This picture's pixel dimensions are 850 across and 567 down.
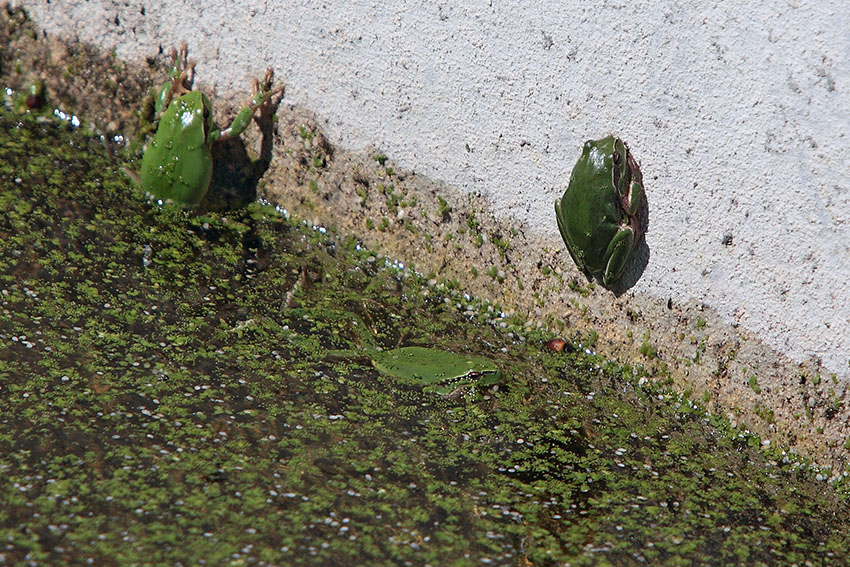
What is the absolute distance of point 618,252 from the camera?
239 centimetres

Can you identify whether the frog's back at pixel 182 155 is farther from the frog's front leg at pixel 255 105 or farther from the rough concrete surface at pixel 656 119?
the rough concrete surface at pixel 656 119

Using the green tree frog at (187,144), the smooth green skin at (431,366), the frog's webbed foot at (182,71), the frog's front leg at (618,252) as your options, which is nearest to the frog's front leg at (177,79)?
the frog's webbed foot at (182,71)

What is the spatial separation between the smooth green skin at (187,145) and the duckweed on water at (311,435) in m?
0.17

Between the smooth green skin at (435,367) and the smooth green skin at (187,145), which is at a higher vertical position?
the smooth green skin at (187,145)

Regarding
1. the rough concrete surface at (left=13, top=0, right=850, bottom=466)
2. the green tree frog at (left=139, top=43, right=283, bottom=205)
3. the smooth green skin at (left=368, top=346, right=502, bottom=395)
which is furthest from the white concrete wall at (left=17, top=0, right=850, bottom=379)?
the smooth green skin at (left=368, top=346, right=502, bottom=395)

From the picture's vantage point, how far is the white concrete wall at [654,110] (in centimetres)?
209

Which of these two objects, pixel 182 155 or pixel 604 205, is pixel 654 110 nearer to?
pixel 604 205

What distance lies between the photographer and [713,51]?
218cm

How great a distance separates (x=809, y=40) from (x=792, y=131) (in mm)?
213

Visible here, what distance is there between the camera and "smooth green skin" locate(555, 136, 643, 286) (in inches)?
92.6

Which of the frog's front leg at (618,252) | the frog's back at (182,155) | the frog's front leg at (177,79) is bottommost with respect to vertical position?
the frog's front leg at (618,252)

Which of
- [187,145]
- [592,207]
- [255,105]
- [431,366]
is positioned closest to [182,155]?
[187,145]

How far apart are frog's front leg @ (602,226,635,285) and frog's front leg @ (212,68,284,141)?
1323 mm

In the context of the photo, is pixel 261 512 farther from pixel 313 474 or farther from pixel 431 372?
pixel 431 372
